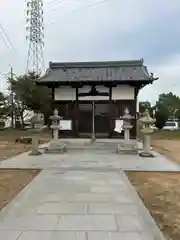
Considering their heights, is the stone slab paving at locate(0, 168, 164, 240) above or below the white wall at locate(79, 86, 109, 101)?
below

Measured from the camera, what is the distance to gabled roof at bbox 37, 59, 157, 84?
17.8 m

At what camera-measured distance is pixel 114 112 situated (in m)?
18.1

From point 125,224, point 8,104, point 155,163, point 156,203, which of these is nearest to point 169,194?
point 156,203

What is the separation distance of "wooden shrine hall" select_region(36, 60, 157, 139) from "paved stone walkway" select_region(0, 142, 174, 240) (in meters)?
8.41

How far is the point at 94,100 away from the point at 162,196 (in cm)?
1161

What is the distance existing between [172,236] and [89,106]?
47.2ft

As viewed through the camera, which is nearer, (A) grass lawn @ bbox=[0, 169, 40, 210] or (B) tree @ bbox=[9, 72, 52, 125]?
(A) grass lawn @ bbox=[0, 169, 40, 210]

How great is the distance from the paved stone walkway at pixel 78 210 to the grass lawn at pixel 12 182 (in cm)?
22

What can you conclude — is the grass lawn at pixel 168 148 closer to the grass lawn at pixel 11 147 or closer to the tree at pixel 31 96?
the grass lawn at pixel 11 147

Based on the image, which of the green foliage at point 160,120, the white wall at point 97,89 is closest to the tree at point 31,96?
the white wall at point 97,89

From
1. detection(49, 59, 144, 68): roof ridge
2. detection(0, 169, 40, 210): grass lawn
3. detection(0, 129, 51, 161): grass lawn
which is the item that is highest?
detection(49, 59, 144, 68): roof ridge

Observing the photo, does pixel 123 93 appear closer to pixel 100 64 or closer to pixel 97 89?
pixel 97 89

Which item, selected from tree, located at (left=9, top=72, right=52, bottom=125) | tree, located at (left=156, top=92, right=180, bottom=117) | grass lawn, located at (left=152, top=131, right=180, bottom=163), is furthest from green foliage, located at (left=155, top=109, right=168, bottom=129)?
tree, located at (left=9, top=72, right=52, bottom=125)

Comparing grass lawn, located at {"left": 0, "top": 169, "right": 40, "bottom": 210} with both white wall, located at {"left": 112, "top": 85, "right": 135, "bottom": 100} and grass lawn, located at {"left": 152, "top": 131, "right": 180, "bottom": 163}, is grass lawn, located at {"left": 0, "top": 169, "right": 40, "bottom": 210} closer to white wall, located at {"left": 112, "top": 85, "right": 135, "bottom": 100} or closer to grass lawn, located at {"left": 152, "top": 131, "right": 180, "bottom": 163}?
grass lawn, located at {"left": 152, "top": 131, "right": 180, "bottom": 163}
